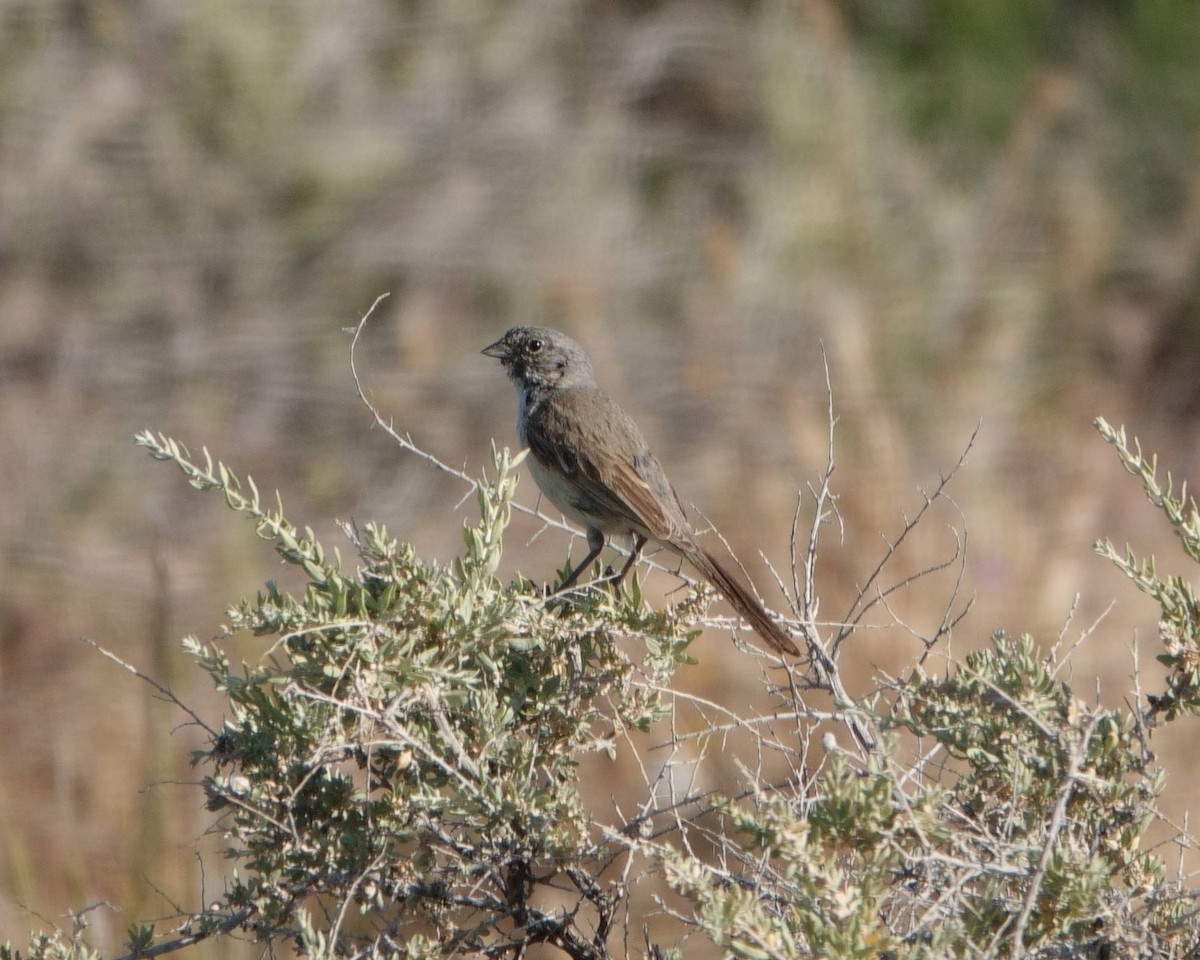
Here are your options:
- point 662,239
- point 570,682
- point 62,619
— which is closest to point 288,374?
point 62,619

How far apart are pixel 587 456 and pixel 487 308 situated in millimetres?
3964

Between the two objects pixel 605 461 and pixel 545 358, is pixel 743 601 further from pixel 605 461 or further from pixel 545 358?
pixel 545 358

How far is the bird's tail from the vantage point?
3.26 metres

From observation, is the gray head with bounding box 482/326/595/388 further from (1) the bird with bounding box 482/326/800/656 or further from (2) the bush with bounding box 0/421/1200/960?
(2) the bush with bounding box 0/421/1200/960

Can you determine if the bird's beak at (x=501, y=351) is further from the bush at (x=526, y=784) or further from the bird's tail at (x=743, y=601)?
the bush at (x=526, y=784)

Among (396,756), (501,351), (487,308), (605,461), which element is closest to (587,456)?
(605,461)

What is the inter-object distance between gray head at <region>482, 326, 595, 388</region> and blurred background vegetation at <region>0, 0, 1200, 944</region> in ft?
6.17

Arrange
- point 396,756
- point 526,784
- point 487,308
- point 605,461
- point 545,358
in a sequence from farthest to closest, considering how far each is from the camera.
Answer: point 487,308 < point 545,358 < point 605,461 < point 396,756 < point 526,784

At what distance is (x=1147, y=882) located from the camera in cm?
237

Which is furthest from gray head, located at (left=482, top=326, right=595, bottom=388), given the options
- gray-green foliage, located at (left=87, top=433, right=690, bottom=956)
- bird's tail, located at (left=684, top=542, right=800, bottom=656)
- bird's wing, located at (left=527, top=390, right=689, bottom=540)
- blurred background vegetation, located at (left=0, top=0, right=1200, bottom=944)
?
gray-green foliage, located at (left=87, top=433, right=690, bottom=956)

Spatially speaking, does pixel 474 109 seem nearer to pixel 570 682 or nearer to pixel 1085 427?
pixel 1085 427

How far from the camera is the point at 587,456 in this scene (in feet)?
14.7

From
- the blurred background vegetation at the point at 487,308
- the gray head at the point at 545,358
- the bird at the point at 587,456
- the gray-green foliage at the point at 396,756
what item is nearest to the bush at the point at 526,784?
the gray-green foliage at the point at 396,756

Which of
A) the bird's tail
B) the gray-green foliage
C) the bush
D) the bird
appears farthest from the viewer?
the bird
